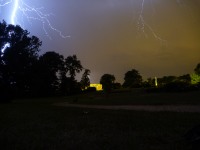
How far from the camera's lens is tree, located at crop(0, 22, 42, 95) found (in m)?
49.1

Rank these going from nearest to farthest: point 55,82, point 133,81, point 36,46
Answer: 1. point 36,46
2. point 55,82
3. point 133,81

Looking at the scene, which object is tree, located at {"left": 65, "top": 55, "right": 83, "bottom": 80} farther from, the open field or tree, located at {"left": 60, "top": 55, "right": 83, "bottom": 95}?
the open field

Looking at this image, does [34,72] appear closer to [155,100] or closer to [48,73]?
[48,73]

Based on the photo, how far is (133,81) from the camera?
88.6m

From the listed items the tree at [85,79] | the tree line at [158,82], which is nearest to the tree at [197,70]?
the tree line at [158,82]

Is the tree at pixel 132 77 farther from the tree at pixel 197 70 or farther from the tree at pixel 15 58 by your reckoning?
the tree at pixel 15 58

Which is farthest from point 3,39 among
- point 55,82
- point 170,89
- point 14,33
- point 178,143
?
point 178,143

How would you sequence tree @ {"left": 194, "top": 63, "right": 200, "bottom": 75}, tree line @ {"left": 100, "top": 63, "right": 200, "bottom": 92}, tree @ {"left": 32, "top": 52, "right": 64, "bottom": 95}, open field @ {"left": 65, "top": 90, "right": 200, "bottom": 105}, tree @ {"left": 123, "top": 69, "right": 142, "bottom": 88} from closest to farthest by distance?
open field @ {"left": 65, "top": 90, "right": 200, "bottom": 105} → tree line @ {"left": 100, "top": 63, "right": 200, "bottom": 92} → tree @ {"left": 32, "top": 52, "right": 64, "bottom": 95} → tree @ {"left": 194, "top": 63, "right": 200, "bottom": 75} → tree @ {"left": 123, "top": 69, "right": 142, "bottom": 88}

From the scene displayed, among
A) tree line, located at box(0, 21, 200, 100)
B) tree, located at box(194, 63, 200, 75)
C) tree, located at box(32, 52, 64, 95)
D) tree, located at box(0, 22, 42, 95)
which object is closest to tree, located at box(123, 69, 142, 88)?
tree line, located at box(0, 21, 200, 100)

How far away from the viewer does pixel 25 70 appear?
170 ft

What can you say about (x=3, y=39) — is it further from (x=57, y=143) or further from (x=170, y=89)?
(x=57, y=143)

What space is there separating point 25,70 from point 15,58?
3.00 m

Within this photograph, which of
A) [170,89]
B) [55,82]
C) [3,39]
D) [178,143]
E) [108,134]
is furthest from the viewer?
[55,82]

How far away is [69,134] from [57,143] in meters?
1.63
